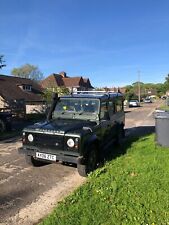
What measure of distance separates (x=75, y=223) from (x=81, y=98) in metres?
4.47

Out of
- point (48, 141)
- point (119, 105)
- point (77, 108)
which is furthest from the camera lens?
point (119, 105)

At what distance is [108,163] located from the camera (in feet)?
25.7

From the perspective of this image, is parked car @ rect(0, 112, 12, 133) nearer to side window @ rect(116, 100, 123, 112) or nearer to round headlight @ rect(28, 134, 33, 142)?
side window @ rect(116, 100, 123, 112)

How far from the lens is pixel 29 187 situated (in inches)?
245

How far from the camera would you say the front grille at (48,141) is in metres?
6.77

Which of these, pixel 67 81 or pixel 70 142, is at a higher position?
pixel 67 81

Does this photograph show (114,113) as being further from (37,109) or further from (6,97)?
Result: (6,97)

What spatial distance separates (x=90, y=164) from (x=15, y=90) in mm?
35198

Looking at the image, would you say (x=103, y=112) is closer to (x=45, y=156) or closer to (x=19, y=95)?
(x=45, y=156)

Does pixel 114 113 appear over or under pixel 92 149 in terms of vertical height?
over

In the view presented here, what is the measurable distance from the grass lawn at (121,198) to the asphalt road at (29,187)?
38cm

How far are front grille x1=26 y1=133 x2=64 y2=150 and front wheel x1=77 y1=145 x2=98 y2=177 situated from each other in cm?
72

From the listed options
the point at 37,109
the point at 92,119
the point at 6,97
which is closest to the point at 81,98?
the point at 92,119

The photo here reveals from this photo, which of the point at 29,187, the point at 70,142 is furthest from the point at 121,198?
the point at 29,187
